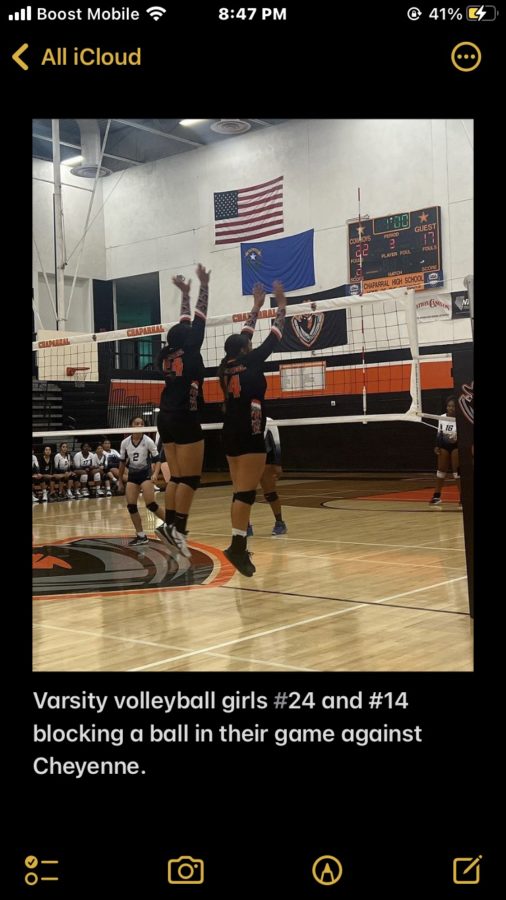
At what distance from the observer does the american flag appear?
17.2 metres

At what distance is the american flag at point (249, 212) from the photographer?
17.2 meters

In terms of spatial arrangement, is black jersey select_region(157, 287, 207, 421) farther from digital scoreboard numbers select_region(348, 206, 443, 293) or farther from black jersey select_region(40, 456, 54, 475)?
digital scoreboard numbers select_region(348, 206, 443, 293)

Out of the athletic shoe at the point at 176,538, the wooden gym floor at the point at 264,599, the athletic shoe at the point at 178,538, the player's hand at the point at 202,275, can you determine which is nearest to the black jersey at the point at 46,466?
the wooden gym floor at the point at 264,599

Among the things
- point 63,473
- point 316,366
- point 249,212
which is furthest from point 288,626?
point 249,212

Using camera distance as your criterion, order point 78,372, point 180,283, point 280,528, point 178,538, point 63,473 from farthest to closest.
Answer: point 78,372
point 63,473
point 280,528
point 178,538
point 180,283

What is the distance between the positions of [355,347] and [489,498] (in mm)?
15954

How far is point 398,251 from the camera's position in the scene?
16.0 meters

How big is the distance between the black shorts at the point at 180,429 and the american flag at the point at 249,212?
11.8 m

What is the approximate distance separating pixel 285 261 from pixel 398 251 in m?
2.60

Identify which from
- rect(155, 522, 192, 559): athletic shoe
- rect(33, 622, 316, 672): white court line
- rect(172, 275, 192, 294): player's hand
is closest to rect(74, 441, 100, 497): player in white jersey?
rect(155, 522, 192, 559): athletic shoe

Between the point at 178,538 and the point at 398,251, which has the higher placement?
the point at 398,251

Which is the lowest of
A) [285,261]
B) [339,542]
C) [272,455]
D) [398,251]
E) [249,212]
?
[339,542]
